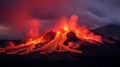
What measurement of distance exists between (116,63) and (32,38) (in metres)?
43.5

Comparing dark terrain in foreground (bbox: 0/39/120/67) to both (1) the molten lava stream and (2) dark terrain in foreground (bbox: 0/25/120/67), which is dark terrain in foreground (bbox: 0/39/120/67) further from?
(1) the molten lava stream

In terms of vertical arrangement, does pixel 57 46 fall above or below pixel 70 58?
above

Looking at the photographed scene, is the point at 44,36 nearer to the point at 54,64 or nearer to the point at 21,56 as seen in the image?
the point at 21,56

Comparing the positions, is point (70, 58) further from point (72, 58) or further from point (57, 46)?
point (57, 46)

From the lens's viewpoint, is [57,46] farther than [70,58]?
Yes

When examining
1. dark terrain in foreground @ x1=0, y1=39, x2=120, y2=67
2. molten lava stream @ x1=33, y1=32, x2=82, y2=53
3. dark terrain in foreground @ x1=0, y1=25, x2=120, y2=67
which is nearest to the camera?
dark terrain in foreground @ x1=0, y1=25, x2=120, y2=67

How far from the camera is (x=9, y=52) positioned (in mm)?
110000

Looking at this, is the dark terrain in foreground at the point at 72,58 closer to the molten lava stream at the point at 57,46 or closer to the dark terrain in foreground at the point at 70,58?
the dark terrain in foreground at the point at 70,58

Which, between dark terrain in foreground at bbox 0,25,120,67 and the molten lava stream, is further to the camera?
the molten lava stream

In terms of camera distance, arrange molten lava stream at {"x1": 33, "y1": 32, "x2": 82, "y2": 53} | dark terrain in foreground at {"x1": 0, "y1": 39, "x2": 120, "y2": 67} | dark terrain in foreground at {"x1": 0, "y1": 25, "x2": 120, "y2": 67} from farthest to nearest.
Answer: molten lava stream at {"x1": 33, "y1": 32, "x2": 82, "y2": 53} → dark terrain in foreground at {"x1": 0, "y1": 39, "x2": 120, "y2": 67} → dark terrain in foreground at {"x1": 0, "y1": 25, "x2": 120, "y2": 67}

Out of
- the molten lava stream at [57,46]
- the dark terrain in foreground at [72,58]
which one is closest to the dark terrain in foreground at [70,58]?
the dark terrain in foreground at [72,58]

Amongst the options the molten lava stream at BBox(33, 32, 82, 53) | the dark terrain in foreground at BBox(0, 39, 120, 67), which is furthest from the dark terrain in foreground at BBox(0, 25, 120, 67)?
the molten lava stream at BBox(33, 32, 82, 53)

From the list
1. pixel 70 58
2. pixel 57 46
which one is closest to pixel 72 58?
pixel 70 58

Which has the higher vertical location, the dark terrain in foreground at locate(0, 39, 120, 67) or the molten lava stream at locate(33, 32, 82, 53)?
the molten lava stream at locate(33, 32, 82, 53)
